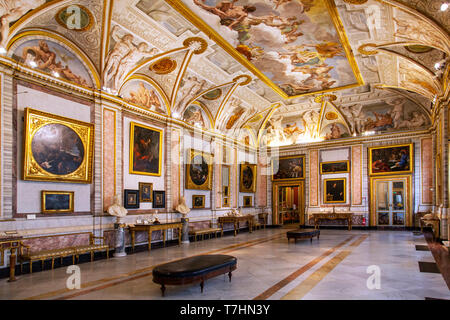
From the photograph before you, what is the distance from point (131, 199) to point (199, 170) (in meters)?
4.41

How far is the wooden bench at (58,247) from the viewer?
7.77 meters

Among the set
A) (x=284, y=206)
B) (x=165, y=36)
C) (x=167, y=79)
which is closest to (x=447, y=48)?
(x=165, y=36)

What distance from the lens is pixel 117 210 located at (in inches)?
407

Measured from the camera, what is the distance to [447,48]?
911 cm

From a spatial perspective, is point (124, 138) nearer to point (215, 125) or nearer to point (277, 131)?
point (215, 125)

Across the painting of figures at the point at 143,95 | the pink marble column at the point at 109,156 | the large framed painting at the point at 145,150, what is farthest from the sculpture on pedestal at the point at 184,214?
the painting of figures at the point at 143,95

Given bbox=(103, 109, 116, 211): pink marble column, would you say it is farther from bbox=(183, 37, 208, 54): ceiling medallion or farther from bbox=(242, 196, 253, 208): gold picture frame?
bbox=(242, 196, 253, 208): gold picture frame

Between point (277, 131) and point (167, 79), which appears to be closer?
point (167, 79)

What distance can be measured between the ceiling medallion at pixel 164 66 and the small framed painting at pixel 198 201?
19.5ft

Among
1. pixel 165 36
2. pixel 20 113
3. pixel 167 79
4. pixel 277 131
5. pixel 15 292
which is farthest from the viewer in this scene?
pixel 277 131

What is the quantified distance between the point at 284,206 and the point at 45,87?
17.6 metres

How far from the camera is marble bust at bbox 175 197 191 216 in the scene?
1340 centimetres

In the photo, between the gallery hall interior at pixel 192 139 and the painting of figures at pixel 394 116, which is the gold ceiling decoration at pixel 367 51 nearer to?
the gallery hall interior at pixel 192 139

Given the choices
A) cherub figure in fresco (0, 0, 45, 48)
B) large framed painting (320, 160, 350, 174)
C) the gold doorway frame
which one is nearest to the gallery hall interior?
cherub figure in fresco (0, 0, 45, 48)
